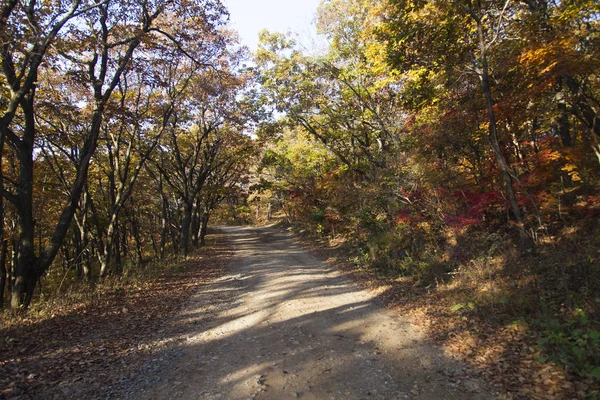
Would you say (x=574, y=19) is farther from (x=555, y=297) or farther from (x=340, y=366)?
(x=340, y=366)

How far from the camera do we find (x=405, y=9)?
7.57 metres

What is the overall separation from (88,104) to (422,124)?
12.6 metres

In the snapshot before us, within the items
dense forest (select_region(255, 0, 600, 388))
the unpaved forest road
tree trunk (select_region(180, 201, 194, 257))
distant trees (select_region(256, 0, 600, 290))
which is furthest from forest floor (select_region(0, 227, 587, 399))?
tree trunk (select_region(180, 201, 194, 257))

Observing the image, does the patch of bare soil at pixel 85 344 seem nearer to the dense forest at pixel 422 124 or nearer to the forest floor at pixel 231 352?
the forest floor at pixel 231 352

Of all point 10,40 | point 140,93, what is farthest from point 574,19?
point 140,93

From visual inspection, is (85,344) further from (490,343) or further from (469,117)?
(469,117)

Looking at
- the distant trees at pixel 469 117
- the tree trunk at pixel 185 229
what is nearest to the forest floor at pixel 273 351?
the distant trees at pixel 469 117

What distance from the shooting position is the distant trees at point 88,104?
711 cm

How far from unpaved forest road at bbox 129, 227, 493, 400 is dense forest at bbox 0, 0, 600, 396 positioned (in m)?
1.34

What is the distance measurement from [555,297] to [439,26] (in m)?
6.36

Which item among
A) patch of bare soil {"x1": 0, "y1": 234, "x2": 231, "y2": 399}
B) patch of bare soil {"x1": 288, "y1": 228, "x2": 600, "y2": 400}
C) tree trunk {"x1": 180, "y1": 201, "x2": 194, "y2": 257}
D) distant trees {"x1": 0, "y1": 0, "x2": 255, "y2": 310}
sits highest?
distant trees {"x1": 0, "y1": 0, "x2": 255, "y2": 310}

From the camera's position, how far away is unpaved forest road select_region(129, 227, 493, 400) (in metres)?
3.74

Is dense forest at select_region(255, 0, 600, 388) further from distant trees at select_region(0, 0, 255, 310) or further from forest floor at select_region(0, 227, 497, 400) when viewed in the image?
Answer: distant trees at select_region(0, 0, 255, 310)

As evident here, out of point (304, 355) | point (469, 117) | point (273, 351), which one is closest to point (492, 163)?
point (469, 117)
